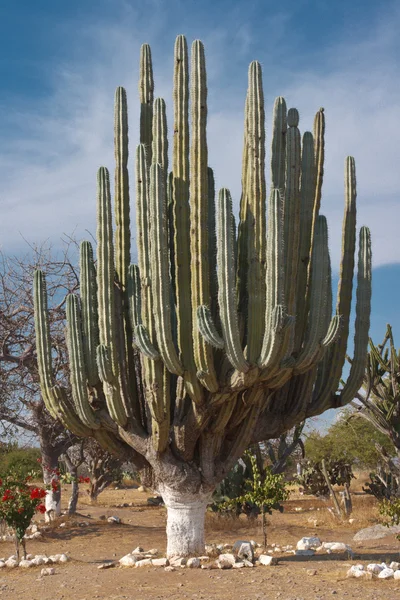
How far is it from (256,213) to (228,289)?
132cm

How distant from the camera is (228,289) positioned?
314 inches

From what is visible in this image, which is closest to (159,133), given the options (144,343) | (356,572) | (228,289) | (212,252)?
(212,252)

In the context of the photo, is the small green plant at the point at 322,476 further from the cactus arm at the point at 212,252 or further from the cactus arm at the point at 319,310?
the cactus arm at the point at 212,252

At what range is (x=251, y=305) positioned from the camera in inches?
331

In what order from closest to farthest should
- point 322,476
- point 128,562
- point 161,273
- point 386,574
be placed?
point 386,574, point 161,273, point 128,562, point 322,476

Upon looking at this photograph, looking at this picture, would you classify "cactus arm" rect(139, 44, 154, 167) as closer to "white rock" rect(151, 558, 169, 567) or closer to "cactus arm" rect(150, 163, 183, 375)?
"cactus arm" rect(150, 163, 183, 375)

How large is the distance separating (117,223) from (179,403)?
9.21 ft

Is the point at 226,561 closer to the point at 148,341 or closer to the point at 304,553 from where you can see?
the point at 304,553

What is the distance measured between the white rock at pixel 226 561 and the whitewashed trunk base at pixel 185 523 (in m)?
0.58

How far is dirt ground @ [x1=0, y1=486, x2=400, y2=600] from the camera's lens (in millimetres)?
7117

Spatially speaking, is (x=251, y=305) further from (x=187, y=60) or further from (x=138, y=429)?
(x=187, y=60)

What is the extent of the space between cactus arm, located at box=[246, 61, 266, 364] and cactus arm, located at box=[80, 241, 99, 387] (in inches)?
91.5

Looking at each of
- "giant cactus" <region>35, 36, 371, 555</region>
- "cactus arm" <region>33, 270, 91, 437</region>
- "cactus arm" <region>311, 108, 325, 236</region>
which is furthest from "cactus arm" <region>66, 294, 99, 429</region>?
"cactus arm" <region>311, 108, 325, 236</region>

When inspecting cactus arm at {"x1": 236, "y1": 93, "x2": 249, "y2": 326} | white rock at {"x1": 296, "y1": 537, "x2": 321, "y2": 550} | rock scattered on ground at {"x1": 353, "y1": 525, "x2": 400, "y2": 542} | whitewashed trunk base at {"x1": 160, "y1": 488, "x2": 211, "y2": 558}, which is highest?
cactus arm at {"x1": 236, "y1": 93, "x2": 249, "y2": 326}
